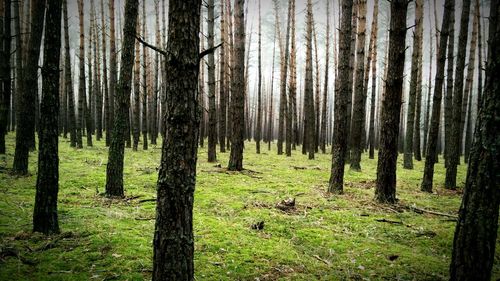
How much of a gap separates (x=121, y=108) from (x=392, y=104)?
5529mm

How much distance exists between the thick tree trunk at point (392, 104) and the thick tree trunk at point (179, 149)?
197 inches

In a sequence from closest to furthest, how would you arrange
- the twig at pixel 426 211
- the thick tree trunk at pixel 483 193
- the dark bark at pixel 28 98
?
1. the thick tree trunk at pixel 483 193
2. the twig at pixel 426 211
3. the dark bark at pixel 28 98

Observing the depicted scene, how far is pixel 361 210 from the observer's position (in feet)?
18.7

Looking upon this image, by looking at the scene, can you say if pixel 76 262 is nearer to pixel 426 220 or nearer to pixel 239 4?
pixel 426 220

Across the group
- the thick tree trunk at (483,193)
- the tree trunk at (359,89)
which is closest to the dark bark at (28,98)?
the thick tree trunk at (483,193)

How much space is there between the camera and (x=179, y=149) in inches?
89.7

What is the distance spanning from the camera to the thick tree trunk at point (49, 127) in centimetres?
341

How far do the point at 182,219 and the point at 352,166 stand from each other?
10315mm

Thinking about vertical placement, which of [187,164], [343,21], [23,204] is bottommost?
[23,204]

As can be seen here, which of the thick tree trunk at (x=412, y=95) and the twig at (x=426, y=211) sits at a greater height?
the thick tree trunk at (x=412, y=95)

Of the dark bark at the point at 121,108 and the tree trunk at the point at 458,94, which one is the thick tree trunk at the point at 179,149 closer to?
the dark bark at the point at 121,108

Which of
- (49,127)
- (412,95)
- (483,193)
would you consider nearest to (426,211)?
(483,193)

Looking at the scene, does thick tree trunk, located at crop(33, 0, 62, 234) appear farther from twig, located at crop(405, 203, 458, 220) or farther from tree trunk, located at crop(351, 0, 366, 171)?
tree trunk, located at crop(351, 0, 366, 171)

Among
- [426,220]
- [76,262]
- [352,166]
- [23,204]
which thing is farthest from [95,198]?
[352,166]
